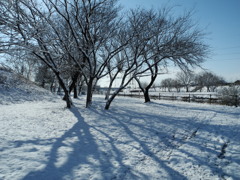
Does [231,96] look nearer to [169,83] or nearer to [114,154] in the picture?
[114,154]

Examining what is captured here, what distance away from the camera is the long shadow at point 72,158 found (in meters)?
2.47

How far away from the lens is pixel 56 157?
9.98 feet

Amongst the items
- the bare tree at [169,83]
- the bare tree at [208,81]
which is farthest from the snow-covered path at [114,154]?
the bare tree at [169,83]

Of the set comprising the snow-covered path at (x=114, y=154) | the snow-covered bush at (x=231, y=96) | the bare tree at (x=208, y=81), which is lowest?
the snow-covered path at (x=114, y=154)

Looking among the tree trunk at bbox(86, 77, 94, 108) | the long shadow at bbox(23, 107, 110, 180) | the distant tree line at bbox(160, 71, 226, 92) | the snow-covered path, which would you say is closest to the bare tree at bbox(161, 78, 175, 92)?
the distant tree line at bbox(160, 71, 226, 92)

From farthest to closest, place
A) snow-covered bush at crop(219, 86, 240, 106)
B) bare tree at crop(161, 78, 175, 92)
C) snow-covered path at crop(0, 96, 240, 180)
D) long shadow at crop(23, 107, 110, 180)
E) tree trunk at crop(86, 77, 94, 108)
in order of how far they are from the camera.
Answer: bare tree at crop(161, 78, 175, 92) → snow-covered bush at crop(219, 86, 240, 106) → tree trunk at crop(86, 77, 94, 108) → snow-covered path at crop(0, 96, 240, 180) → long shadow at crop(23, 107, 110, 180)

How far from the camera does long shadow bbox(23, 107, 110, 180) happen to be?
2473 mm

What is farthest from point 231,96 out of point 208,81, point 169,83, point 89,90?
point 169,83

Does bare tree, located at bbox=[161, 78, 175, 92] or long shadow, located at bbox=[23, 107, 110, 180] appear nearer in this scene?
long shadow, located at bbox=[23, 107, 110, 180]

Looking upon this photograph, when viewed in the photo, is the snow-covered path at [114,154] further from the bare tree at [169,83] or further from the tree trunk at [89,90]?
the bare tree at [169,83]

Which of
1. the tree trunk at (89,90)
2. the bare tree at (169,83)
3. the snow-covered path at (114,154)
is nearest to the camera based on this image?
the snow-covered path at (114,154)

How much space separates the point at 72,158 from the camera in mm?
3088

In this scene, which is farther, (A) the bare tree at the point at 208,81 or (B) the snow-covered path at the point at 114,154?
(A) the bare tree at the point at 208,81

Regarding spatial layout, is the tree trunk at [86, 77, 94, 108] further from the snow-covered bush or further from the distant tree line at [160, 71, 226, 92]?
the distant tree line at [160, 71, 226, 92]
